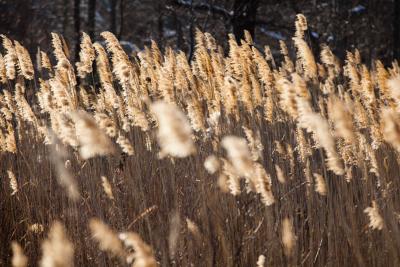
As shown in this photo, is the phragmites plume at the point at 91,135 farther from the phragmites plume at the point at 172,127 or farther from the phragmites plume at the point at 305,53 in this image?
the phragmites plume at the point at 305,53

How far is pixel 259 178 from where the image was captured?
2.05 m

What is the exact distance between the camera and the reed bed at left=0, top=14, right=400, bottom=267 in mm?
2076

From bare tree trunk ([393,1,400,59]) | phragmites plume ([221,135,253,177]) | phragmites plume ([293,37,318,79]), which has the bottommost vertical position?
phragmites plume ([221,135,253,177])

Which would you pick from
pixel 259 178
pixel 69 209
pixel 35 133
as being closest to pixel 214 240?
pixel 259 178

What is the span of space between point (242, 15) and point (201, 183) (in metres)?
8.66

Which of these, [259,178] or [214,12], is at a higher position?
[214,12]

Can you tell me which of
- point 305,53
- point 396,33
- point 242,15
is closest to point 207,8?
point 242,15

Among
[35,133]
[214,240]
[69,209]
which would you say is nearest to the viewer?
[214,240]

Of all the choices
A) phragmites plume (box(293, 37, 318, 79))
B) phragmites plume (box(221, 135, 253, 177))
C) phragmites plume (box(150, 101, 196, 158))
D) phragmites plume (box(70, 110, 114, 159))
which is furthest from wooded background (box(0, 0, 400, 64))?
phragmites plume (box(150, 101, 196, 158))

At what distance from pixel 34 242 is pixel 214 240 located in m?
1.14

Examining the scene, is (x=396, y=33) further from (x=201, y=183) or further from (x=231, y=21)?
(x=201, y=183)

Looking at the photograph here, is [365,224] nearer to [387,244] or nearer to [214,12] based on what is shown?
[387,244]

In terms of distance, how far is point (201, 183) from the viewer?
2.64 meters

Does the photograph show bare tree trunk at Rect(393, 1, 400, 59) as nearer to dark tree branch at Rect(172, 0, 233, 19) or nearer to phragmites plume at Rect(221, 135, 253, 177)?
dark tree branch at Rect(172, 0, 233, 19)
